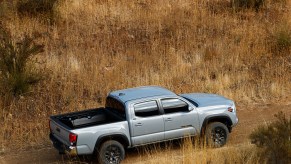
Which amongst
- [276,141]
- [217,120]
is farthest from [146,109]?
[276,141]

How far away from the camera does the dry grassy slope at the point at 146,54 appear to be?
15.5 m

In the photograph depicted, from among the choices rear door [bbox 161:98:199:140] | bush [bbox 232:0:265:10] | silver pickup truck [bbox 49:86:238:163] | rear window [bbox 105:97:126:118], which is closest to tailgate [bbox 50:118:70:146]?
silver pickup truck [bbox 49:86:238:163]

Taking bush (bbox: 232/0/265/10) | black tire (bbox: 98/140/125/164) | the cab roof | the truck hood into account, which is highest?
bush (bbox: 232/0/265/10)

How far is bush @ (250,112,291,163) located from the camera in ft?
29.5

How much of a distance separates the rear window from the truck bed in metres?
0.11

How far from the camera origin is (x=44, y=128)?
14242 mm

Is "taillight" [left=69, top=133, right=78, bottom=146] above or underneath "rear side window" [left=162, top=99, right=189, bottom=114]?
underneath

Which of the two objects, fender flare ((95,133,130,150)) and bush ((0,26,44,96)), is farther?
bush ((0,26,44,96))

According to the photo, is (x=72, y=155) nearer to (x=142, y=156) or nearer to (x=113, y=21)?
(x=142, y=156)

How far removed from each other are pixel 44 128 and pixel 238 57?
754 centimetres

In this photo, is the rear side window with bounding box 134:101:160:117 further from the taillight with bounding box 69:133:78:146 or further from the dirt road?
the taillight with bounding box 69:133:78:146

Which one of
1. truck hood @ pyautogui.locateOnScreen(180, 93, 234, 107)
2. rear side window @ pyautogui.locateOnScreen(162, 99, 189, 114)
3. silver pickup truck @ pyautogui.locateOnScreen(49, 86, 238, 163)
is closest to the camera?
silver pickup truck @ pyautogui.locateOnScreen(49, 86, 238, 163)

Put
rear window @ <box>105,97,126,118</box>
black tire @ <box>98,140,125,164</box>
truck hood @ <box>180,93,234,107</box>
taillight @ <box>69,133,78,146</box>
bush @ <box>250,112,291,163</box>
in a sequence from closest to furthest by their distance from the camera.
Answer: bush @ <box>250,112,291,163</box> < taillight @ <box>69,133,78,146</box> < black tire @ <box>98,140,125,164</box> < rear window @ <box>105,97,126,118</box> < truck hood @ <box>180,93,234,107</box>

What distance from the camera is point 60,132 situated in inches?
458
